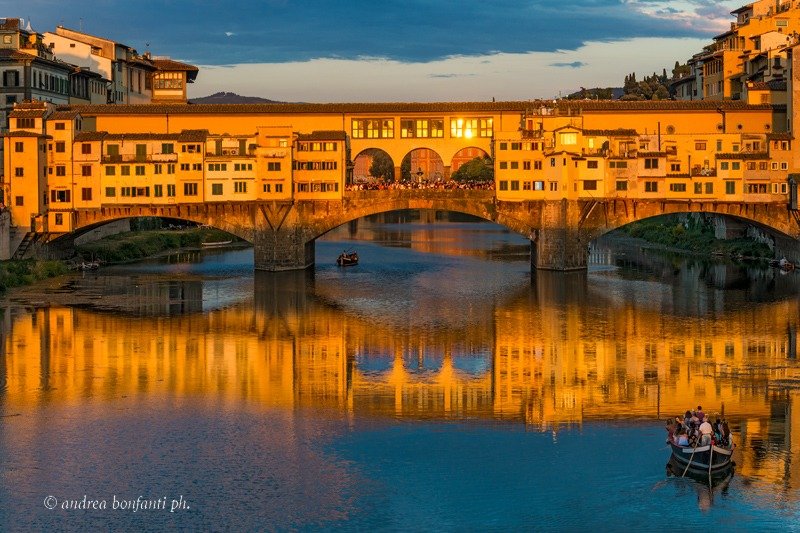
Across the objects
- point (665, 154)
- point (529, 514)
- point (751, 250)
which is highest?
point (665, 154)

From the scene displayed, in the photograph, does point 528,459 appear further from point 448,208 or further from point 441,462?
point 448,208

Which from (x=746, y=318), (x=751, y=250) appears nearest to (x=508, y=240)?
(x=751, y=250)

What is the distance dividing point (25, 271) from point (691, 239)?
160 feet

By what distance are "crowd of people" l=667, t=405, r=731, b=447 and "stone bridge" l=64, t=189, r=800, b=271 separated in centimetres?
4266

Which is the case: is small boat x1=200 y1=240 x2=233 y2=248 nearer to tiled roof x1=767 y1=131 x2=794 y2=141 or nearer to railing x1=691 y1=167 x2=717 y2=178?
railing x1=691 y1=167 x2=717 y2=178

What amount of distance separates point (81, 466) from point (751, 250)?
60.6m

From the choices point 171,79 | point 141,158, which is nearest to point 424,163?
point 171,79

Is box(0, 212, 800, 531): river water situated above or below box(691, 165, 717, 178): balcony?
below

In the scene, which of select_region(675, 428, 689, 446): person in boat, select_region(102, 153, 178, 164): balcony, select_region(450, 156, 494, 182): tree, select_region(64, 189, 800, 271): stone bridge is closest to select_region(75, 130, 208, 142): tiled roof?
select_region(102, 153, 178, 164): balcony

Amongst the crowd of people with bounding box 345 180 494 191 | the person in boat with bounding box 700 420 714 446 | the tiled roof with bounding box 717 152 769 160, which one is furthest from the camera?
the crowd of people with bounding box 345 180 494 191

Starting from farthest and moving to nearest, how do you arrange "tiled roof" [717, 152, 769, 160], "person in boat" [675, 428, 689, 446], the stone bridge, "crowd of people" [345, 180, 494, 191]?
"crowd of people" [345, 180, 494, 191] < the stone bridge < "tiled roof" [717, 152, 769, 160] < "person in boat" [675, 428, 689, 446]

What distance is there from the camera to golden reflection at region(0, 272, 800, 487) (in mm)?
36906

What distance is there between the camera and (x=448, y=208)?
74.8 metres

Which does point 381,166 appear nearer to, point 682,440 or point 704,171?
point 704,171
